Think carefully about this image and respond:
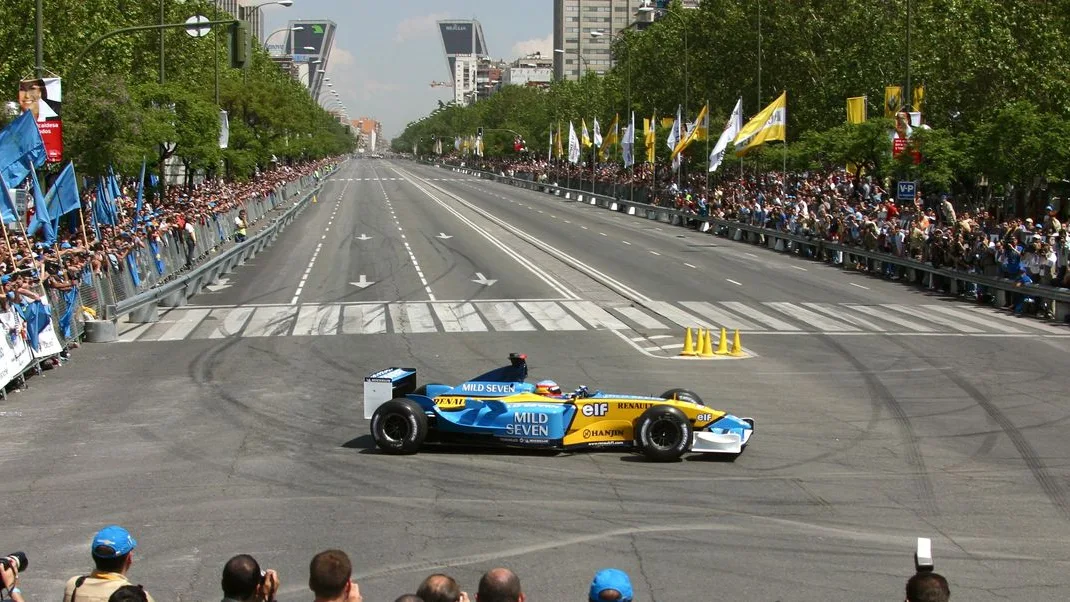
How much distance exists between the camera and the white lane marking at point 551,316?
2718 cm

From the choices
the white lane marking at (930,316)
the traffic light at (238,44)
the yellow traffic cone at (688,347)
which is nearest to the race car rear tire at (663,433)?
the yellow traffic cone at (688,347)

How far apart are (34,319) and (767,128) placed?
111ft

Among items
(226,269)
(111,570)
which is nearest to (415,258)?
(226,269)

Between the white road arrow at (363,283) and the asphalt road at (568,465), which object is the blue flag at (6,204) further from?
the white road arrow at (363,283)

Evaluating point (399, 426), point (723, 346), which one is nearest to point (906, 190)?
point (723, 346)

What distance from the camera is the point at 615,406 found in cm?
1476

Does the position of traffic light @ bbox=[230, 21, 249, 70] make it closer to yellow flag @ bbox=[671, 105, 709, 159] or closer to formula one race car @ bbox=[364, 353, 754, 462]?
formula one race car @ bbox=[364, 353, 754, 462]

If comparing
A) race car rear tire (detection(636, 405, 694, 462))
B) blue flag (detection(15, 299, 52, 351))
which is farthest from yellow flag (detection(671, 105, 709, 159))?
race car rear tire (detection(636, 405, 694, 462))

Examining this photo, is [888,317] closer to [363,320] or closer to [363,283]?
[363,320]

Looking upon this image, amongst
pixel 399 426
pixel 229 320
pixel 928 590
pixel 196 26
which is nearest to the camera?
pixel 928 590

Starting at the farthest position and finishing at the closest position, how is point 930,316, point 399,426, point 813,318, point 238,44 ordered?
point 930,316 → point 813,318 → point 238,44 → point 399,426

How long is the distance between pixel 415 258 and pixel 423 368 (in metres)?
22.5

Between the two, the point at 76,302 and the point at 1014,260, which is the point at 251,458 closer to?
the point at 76,302

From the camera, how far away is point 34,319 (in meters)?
20.8
